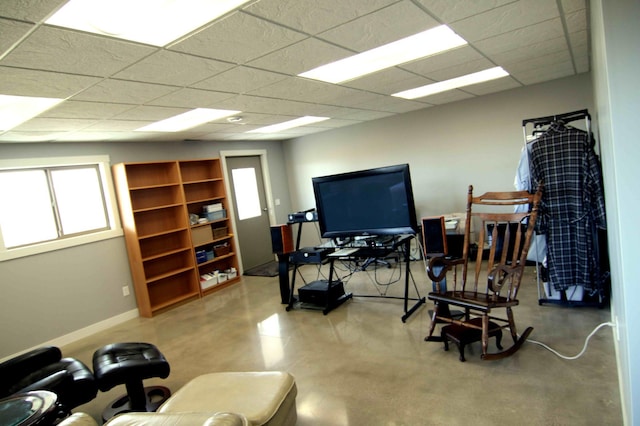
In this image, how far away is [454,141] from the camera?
5.44 m

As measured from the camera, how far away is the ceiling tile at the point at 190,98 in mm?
2871

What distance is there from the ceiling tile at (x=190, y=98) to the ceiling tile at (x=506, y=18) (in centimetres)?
192

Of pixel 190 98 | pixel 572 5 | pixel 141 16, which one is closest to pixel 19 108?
pixel 190 98

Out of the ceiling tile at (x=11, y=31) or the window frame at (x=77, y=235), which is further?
the window frame at (x=77, y=235)

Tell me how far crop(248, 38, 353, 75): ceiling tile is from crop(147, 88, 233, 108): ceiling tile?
697 mm

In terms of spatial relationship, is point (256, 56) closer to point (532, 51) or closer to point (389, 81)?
point (389, 81)

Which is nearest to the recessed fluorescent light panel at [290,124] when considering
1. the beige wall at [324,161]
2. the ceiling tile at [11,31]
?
the beige wall at [324,161]

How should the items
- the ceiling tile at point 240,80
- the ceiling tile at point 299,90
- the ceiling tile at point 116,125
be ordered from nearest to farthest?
the ceiling tile at point 240,80, the ceiling tile at point 299,90, the ceiling tile at point 116,125

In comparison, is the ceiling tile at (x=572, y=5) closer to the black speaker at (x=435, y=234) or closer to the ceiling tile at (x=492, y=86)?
the ceiling tile at (x=492, y=86)

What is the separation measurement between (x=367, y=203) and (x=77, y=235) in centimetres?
357

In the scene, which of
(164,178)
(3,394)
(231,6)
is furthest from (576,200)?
(164,178)

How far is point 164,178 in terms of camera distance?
17.1ft

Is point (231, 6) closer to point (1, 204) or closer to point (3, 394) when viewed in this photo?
point (3, 394)

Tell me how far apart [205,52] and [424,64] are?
184 cm
